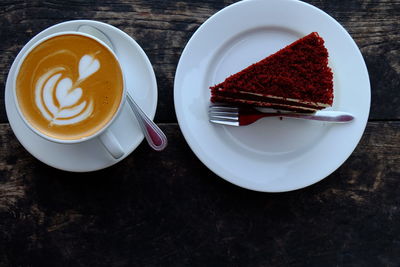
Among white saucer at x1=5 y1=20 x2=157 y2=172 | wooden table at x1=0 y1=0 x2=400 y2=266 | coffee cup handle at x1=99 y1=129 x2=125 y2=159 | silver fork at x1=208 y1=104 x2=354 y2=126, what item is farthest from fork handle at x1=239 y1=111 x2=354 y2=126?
coffee cup handle at x1=99 y1=129 x2=125 y2=159

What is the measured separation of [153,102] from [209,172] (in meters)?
0.37

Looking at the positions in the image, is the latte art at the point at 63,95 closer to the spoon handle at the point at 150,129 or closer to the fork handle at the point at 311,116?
the spoon handle at the point at 150,129

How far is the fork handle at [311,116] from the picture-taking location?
1.64 metres

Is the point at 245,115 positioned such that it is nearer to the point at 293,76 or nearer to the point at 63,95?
the point at 293,76

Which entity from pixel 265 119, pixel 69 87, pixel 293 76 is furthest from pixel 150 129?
pixel 293 76

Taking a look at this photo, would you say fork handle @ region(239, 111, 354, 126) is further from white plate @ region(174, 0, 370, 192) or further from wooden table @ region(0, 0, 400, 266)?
wooden table @ region(0, 0, 400, 266)

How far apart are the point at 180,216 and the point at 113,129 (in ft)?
1.43

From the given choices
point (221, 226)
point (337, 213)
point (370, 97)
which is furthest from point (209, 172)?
point (370, 97)

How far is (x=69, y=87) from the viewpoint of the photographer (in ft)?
4.71

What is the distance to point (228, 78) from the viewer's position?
1.63m

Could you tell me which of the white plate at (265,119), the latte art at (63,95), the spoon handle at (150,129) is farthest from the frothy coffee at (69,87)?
the white plate at (265,119)

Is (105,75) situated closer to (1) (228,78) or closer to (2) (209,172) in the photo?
(1) (228,78)

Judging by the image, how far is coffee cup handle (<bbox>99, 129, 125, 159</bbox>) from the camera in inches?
57.7

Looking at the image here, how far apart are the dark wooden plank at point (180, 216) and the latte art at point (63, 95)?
36 cm
